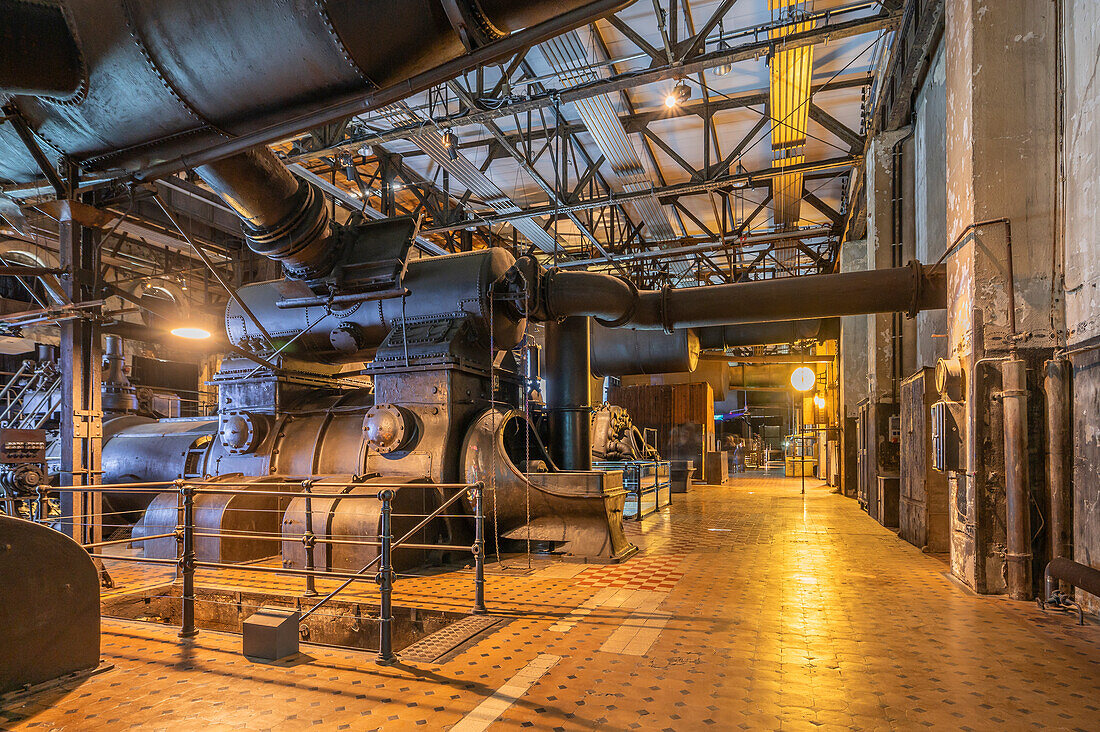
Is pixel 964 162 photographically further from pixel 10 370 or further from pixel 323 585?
pixel 10 370

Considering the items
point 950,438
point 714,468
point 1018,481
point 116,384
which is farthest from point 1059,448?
point 714,468

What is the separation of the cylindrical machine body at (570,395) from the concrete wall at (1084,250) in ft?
15.5

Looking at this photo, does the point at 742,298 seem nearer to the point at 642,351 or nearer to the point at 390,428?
the point at 390,428

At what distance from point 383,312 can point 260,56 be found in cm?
515

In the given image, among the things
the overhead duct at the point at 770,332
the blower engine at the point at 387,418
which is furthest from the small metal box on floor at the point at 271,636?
the overhead duct at the point at 770,332

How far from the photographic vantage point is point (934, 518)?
7336mm

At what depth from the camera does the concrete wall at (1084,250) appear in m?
4.61

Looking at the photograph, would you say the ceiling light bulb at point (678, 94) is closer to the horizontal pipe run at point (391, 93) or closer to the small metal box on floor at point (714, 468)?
the horizontal pipe run at point (391, 93)

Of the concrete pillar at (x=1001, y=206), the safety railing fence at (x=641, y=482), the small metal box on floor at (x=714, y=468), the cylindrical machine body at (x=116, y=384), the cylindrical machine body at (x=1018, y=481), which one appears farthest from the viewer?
the small metal box on floor at (x=714, y=468)

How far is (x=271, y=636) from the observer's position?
145 inches

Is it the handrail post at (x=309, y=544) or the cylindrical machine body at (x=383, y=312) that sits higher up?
the cylindrical machine body at (x=383, y=312)

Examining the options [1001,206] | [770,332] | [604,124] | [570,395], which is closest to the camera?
[1001,206]

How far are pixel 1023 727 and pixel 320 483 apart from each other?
5782 millimetres

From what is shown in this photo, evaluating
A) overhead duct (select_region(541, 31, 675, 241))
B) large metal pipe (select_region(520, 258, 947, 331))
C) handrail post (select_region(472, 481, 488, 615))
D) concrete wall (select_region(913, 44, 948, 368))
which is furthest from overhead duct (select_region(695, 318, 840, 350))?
handrail post (select_region(472, 481, 488, 615))
